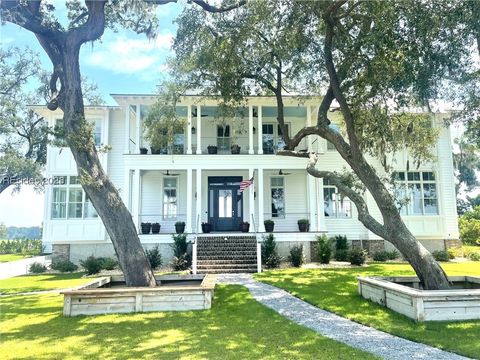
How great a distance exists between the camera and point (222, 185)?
18.8 metres

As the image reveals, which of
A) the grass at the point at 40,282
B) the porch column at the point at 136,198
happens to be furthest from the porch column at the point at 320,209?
the grass at the point at 40,282

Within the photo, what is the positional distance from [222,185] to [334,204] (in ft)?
18.4

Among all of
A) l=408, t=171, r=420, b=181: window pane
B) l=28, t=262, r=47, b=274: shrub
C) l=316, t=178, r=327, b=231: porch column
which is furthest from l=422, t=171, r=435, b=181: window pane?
l=28, t=262, r=47, b=274: shrub

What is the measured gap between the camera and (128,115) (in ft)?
55.9

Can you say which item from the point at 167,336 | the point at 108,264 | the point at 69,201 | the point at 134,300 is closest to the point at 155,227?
the point at 108,264

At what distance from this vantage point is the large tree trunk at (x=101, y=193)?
8781mm

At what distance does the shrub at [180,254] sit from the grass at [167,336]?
6.53 meters

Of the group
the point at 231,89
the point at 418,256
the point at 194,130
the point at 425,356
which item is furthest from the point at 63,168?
the point at 425,356

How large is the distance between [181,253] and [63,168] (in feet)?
23.3

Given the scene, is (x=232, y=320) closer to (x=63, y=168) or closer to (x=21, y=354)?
(x=21, y=354)

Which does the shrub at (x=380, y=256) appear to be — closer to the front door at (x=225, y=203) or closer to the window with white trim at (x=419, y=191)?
the window with white trim at (x=419, y=191)

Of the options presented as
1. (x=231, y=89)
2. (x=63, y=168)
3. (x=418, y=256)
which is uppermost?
(x=231, y=89)

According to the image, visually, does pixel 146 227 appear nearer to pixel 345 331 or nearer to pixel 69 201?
pixel 69 201

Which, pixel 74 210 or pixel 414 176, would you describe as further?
pixel 414 176
